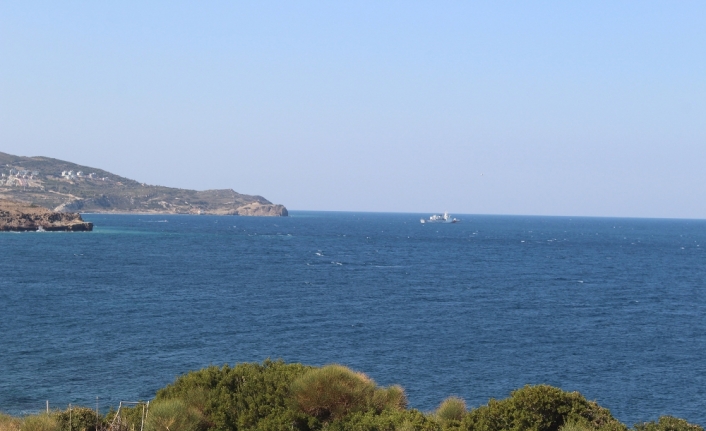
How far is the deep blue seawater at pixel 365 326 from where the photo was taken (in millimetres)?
34688

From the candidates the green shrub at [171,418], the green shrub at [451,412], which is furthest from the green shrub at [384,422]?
the green shrub at [171,418]

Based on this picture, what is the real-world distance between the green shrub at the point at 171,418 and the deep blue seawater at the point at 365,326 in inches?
581

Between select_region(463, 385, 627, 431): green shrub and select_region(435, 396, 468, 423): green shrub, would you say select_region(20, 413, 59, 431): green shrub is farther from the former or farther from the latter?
select_region(435, 396, 468, 423): green shrub

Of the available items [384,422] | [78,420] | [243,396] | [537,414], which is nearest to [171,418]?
[78,420]

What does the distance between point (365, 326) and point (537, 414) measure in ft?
113

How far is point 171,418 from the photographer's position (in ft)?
53.7

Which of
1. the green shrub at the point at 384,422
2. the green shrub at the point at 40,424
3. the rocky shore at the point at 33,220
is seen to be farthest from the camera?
the rocky shore at the point at 33,220

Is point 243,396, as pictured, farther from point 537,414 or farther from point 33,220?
point 33,220

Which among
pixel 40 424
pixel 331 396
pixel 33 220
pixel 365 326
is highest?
pixel 331 396

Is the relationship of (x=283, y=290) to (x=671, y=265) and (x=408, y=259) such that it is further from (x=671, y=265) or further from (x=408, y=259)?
(x=671, y=265)

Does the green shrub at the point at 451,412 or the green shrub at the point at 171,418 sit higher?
the green shrub at the point at 171,418

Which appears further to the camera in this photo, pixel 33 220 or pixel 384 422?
pixel 33 220

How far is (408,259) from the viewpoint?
11081 centimetres

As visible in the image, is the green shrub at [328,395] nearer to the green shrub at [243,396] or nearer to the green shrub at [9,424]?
the green shrub at [243,396]
